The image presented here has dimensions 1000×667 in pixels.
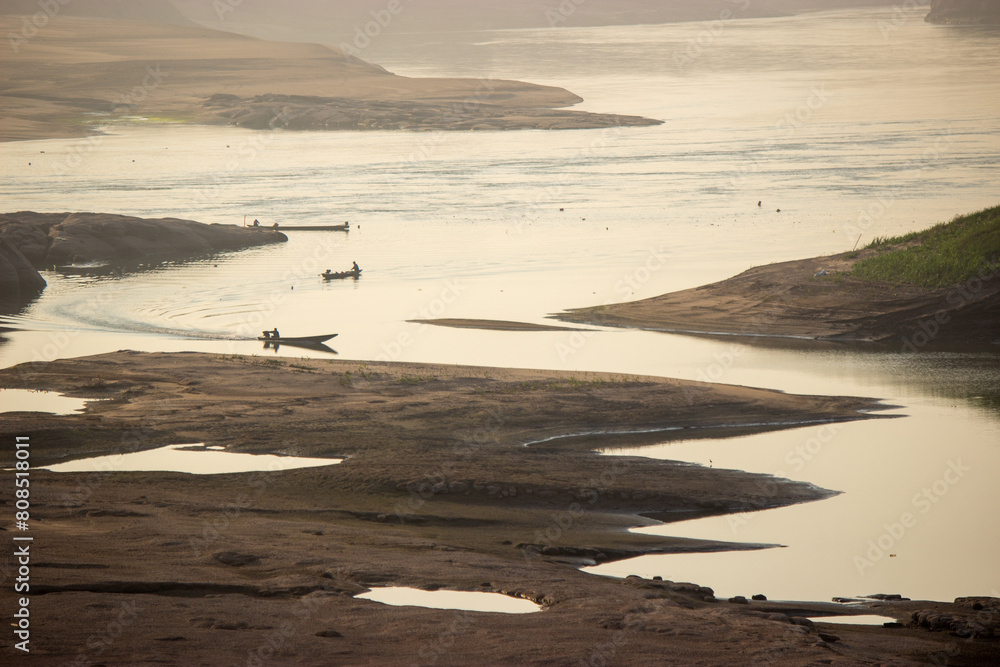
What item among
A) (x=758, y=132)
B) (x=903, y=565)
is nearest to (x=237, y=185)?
(x=758, y=132)

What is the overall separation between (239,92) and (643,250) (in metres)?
67.7

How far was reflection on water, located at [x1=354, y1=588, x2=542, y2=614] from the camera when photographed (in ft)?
39.2

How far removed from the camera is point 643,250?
136 ft

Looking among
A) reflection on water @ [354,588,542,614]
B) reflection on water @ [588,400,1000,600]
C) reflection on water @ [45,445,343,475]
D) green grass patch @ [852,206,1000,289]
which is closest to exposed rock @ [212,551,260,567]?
reflection on water @ [354,588,542,614]

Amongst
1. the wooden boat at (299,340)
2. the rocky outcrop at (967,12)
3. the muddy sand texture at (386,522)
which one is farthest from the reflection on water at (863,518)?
the rocky outcrop at (967,12)

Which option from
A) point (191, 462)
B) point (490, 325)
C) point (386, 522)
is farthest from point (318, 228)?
point (386, 522)

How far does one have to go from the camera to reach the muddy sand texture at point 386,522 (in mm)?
10609

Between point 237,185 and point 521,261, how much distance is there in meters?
26.4

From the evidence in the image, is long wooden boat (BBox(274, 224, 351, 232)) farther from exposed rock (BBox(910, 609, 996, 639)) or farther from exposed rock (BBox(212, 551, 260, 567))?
exposed rock (BBox(910, 609, 996, 639))

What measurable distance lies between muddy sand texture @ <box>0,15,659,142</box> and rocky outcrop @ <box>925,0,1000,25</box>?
8405cm

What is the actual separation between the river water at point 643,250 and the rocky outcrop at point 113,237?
4.84ft

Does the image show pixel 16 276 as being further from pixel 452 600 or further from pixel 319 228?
pixel 452 600

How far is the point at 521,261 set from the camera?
133 ft

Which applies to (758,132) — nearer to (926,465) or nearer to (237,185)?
(237,185)
